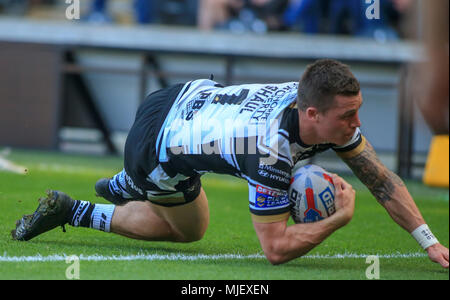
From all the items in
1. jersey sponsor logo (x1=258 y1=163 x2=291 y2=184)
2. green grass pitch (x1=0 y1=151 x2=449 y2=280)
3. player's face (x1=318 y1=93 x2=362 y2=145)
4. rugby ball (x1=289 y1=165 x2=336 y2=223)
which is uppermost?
player's face (x1=318 y1=93 x2=362 y2=145)

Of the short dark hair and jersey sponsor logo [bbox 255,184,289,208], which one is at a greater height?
the short dark hair

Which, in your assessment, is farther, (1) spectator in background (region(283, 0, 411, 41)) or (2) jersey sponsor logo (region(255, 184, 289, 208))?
(1) spectator in background (region(283, 0, 411, 41))

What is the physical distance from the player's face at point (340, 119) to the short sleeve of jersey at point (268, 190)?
1.00ft

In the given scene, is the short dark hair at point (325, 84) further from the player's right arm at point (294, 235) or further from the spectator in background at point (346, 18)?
the spectator in background at point (346, 18)

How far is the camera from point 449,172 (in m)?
10.7

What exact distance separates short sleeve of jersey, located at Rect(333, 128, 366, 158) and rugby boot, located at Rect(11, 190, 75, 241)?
1.89m

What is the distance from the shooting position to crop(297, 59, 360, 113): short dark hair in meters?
4.52

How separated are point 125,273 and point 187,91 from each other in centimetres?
139

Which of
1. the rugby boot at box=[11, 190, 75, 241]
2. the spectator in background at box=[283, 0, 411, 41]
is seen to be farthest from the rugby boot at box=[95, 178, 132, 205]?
the spectator in background at box=[283, 0, 411, 41]

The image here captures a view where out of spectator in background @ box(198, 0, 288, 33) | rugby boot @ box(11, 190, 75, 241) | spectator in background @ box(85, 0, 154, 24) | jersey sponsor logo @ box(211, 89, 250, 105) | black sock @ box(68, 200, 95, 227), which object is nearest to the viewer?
jersey sponsor logo @ box(211, 89, 250, 105)

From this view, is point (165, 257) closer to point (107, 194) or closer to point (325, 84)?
point (107, 194)

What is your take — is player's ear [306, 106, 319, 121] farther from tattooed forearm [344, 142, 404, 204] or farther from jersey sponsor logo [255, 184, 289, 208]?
tattooed forearm [344, 142, 404, 204]
